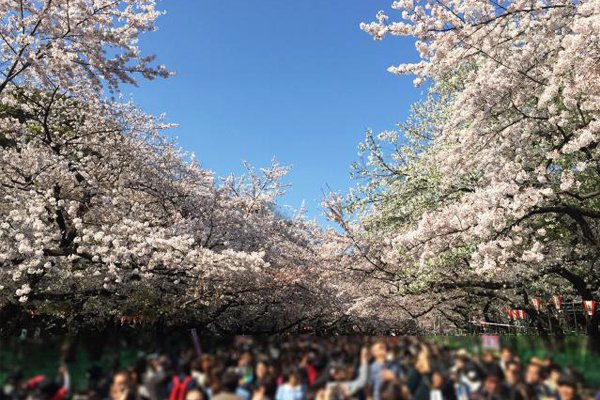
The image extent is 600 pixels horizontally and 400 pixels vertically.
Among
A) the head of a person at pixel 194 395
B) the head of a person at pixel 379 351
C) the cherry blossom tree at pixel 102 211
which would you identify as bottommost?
the head of a person at pixel 194 395

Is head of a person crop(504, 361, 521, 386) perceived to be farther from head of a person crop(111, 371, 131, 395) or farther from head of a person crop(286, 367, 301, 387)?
head of a person crop(111, 371, 131, 395)

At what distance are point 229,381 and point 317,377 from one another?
0.47m

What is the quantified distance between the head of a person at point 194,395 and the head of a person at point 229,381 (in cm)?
11

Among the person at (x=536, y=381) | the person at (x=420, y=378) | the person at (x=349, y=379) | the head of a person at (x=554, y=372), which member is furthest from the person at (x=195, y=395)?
the head of a person at (x=554, y=372)

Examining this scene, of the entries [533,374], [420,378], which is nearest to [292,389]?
[420,378]

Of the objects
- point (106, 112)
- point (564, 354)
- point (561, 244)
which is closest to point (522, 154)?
point (561, 244)

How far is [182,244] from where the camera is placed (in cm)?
944

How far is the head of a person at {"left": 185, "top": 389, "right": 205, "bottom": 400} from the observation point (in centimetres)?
221

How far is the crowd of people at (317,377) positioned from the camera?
2.21 metres

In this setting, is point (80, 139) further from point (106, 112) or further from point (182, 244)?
point (182, 244)

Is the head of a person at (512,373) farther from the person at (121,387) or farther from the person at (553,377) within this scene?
the person at (121,387)

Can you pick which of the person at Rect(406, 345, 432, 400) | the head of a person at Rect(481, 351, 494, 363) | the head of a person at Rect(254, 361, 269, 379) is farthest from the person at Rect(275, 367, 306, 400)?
the head of a person at Rect(481, 351, 494, 363)

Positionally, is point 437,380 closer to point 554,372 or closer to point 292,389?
point 554,372

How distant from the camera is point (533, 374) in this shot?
2293 millimetres
